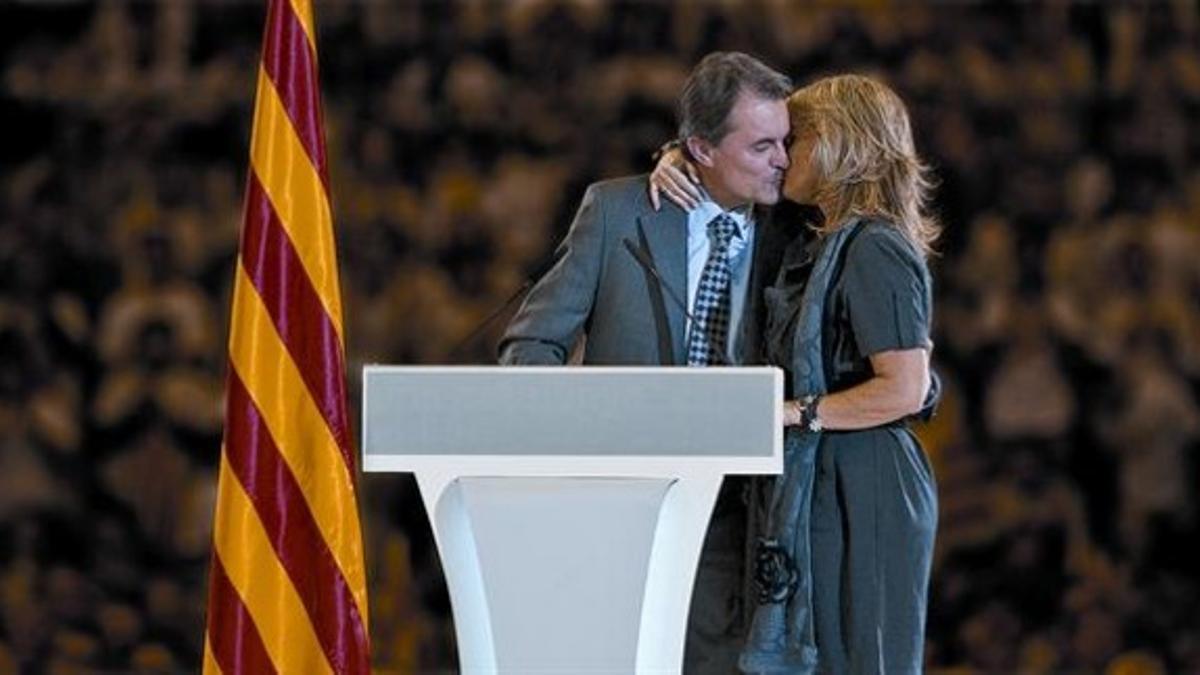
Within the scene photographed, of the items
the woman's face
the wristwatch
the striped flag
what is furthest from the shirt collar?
the striped flag

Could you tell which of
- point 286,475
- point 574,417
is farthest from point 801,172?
point 286,475

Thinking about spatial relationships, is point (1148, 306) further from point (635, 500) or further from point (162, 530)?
point (635, 500)

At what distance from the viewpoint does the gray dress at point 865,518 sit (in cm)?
309

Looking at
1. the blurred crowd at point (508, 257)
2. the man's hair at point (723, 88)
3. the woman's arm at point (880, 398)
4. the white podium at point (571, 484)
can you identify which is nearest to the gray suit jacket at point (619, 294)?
the man's hair at point (723, 88)

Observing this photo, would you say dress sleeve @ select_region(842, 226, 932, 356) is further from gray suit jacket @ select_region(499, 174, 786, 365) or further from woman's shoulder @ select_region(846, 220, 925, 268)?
gray suit jacket @ select_region(499, 174, 786, 365)

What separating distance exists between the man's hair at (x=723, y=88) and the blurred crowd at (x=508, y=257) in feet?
7.31

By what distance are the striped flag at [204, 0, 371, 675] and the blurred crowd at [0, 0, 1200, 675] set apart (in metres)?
2.08

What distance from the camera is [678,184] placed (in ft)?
10.8

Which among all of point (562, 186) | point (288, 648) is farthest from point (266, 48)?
point (562, 186)

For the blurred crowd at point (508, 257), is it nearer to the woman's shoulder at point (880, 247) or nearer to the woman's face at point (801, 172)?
the woman's face at point (801, 172)

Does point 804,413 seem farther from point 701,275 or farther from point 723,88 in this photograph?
point 723,88

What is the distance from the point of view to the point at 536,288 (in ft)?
10.9

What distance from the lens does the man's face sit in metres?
3.23

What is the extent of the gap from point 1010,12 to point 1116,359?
2.84 feet
